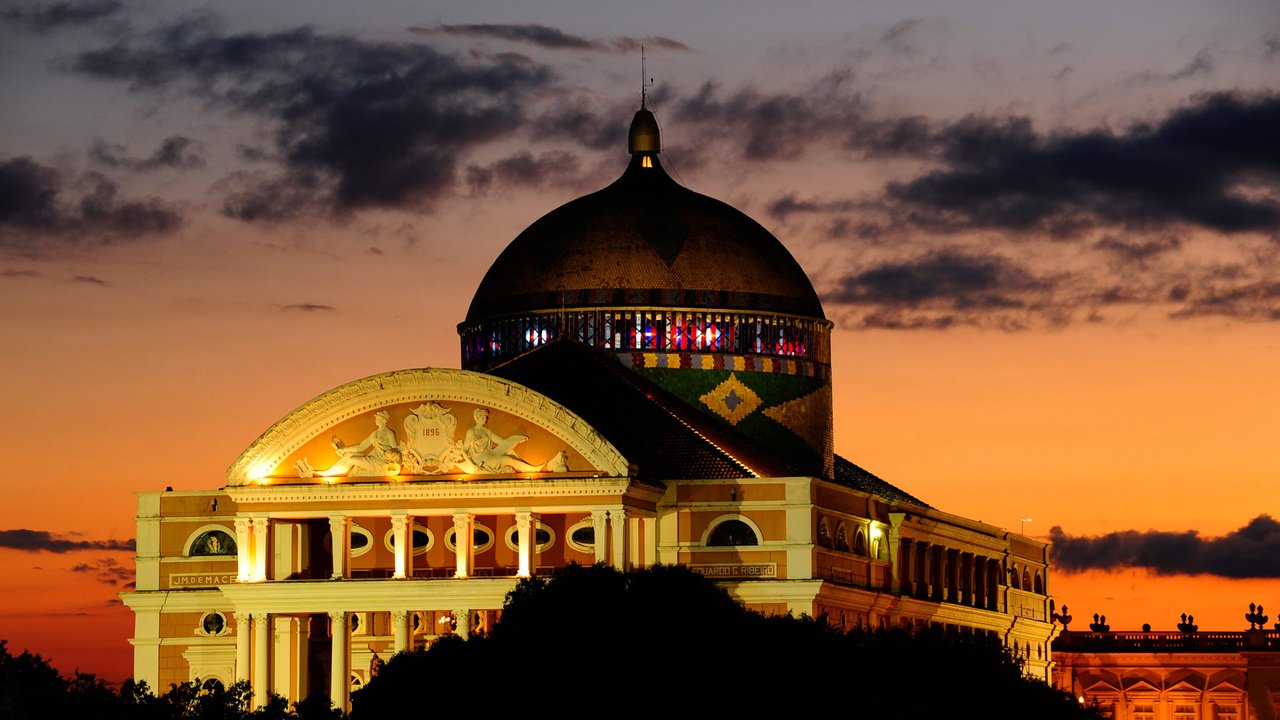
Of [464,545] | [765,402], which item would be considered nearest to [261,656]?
[464,545]

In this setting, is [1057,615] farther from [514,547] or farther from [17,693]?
[17,693]

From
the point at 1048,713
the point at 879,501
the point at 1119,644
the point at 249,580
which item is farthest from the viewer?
the point at 1119,644

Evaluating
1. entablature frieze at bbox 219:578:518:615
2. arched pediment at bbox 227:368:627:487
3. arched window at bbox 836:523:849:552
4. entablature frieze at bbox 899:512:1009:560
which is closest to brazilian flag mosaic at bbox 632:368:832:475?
entablature frieze at bbox 899:512:1009:560

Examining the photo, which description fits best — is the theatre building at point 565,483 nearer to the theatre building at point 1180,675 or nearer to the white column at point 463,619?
the white column at point 463,619

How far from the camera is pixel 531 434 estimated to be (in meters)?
94.2

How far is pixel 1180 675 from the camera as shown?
143 metres

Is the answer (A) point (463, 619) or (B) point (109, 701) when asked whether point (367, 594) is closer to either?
(A) point (463, 619)

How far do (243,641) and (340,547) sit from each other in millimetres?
3913

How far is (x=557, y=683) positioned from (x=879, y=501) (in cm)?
2797

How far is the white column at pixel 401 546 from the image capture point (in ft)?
312

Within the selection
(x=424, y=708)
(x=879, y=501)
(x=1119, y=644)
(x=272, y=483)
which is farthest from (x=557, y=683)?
(x=1119, y=644)

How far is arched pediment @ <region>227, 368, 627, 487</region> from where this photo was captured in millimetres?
93812

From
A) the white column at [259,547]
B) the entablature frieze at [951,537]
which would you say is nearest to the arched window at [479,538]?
the white column at [259,547]

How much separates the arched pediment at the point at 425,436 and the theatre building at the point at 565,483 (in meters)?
0.06
